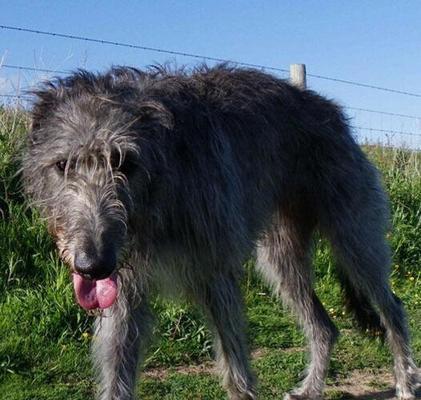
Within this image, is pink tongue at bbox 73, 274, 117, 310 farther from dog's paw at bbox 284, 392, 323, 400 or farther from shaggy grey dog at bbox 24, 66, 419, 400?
dog's paw at bbox 284, 392, 323, 400

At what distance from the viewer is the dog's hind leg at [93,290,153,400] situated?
385cm

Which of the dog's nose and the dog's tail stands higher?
the dog's nose

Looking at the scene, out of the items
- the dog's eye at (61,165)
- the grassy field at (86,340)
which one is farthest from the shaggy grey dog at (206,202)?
the grassy field at (86,340)

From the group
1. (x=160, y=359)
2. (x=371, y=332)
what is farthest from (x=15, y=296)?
(x=371, y=332)

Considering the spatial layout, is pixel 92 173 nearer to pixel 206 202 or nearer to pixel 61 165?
pixel 61 165

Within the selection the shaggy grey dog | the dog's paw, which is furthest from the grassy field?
the shaggy grey dog

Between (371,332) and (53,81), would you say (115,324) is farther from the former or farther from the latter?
(371,332)

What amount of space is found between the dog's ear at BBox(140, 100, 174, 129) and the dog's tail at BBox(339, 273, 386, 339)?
2.31m

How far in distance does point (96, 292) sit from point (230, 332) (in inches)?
42.0

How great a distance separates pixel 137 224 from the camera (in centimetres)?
350

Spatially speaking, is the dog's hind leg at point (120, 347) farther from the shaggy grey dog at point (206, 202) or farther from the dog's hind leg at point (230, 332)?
the dog's hind leg at point (230, 332)

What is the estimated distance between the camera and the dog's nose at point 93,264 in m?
3.06

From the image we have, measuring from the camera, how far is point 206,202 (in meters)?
3.90

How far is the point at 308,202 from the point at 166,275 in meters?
1.62
